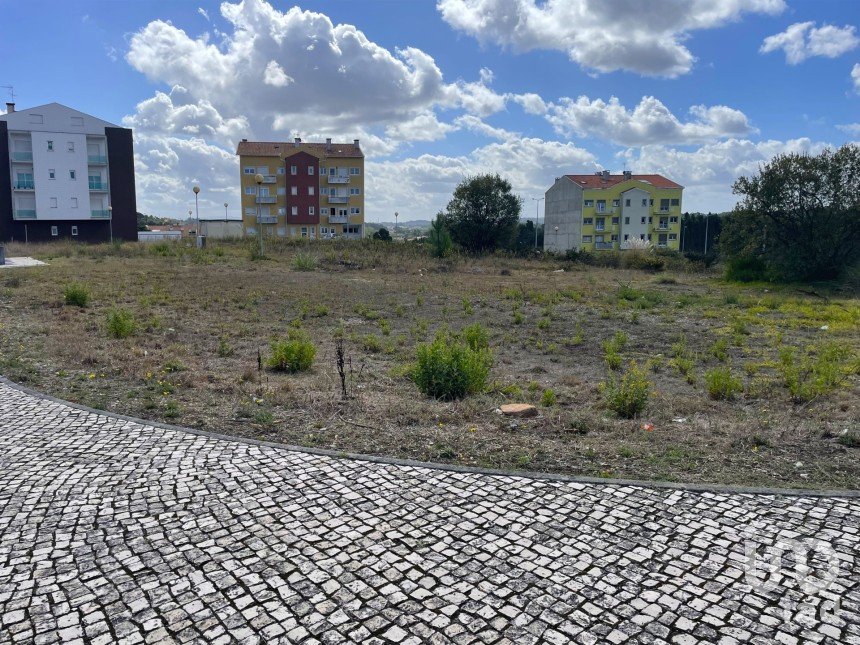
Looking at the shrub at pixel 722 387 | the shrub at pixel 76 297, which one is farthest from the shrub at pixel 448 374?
the shrub at pixel 76 297

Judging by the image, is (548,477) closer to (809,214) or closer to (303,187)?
(809,214)

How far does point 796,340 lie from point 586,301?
7.74m

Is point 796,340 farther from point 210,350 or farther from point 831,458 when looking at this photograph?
point 210,350

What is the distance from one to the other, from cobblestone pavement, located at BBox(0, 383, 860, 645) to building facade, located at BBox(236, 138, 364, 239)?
67.0m

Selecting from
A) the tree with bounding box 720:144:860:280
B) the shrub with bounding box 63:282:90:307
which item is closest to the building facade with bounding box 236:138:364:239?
the tree with bounding box 720:144:860:280

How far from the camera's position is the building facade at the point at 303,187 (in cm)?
7100

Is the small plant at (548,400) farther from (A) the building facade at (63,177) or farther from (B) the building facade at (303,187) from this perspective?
(B) the building facade at (303,187)

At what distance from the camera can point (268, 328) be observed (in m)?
13.9

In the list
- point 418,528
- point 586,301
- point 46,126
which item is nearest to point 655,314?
point 586,301

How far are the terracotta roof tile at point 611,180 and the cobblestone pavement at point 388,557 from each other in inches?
2890

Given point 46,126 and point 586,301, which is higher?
point 46,126

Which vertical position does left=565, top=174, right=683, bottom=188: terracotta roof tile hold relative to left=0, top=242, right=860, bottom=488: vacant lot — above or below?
above

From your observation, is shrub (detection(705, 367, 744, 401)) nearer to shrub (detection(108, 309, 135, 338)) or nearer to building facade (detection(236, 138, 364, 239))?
shrub (detection(108, 309, 135, 338))

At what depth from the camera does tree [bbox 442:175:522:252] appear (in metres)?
48.4
